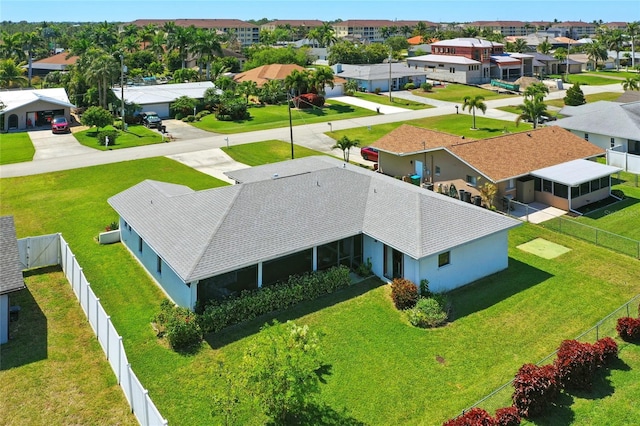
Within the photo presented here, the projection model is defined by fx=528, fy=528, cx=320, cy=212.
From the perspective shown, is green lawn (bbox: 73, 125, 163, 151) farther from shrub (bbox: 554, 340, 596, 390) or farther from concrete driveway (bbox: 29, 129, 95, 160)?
shrub (bbox: 554, 340, 596, 390)

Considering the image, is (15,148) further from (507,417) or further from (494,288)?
(507,417)

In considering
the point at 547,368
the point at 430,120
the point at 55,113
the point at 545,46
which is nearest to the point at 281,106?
the point at 430,120

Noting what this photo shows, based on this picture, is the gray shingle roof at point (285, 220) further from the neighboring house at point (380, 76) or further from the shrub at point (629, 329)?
the neighboring house at point (380, 76)

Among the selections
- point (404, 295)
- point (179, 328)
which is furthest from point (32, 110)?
point (404, 295)

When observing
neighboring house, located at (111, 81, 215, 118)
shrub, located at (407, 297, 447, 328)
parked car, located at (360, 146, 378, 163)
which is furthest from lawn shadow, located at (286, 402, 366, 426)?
neighboring house, located at (111, 81, 215, 118)

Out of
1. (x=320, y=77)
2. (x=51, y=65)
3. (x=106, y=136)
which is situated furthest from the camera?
(x=51, y=65)

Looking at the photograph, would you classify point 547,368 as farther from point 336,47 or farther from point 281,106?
point 336,47

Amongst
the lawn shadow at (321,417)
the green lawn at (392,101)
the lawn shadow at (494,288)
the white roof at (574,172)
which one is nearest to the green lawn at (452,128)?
the green lawn at (392,101)
